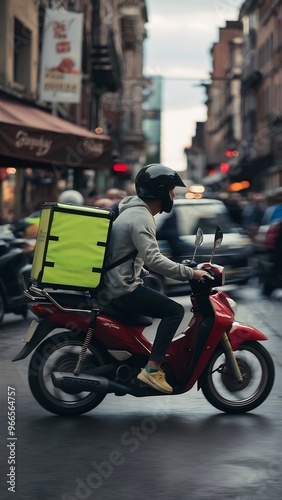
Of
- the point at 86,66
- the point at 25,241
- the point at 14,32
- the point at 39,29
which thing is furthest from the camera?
the point at 86,66

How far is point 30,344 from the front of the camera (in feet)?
25.6

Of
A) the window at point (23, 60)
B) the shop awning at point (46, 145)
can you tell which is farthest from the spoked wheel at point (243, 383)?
the window at point (23, 60)

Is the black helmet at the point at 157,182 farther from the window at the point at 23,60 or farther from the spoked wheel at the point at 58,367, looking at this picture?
the window at the point at 23,60

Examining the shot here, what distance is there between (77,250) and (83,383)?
35.3 inches

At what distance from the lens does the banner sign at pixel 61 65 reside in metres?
25.0

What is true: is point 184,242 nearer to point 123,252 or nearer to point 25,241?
point 25,241

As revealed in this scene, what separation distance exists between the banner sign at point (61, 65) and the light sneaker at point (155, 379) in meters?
17.6

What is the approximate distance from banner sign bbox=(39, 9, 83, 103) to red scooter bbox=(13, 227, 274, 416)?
56.9 feet

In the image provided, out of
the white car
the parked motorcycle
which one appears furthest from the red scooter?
the white car

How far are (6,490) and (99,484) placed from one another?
1.62 ft

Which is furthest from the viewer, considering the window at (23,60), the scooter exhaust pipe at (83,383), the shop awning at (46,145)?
the window at (23,60)

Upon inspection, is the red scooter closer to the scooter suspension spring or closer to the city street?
the scooter suspension spring

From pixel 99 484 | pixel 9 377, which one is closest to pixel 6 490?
pixel 99 484

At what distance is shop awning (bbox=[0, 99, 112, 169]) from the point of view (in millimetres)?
17250
